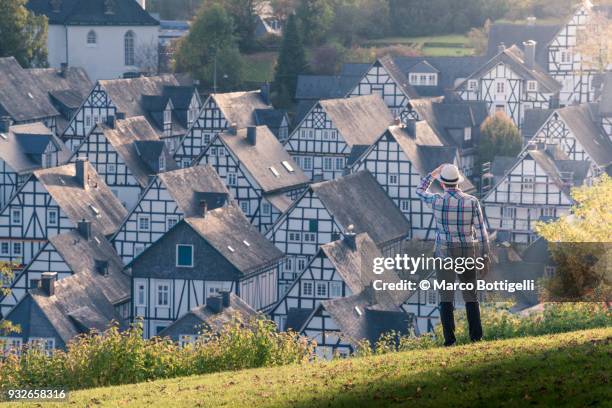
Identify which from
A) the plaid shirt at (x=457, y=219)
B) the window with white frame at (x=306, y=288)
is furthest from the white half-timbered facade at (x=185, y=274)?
the plaid shirt at (x=457, y=219)

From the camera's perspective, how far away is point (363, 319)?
158 ft

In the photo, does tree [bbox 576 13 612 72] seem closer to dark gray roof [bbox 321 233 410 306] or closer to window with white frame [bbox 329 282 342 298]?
dark gray roof [bbox 321 233 410 306]

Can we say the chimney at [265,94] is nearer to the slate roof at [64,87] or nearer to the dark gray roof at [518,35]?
→ the slate roof at [64,87]

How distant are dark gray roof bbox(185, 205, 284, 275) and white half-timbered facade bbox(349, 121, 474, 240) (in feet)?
32.9

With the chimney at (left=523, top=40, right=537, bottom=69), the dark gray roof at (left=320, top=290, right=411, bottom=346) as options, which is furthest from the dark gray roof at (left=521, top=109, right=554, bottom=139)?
the dark gray roof at (left=320, top=290, right=411, bottom=346)

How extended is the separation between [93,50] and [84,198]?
4322 centimetres

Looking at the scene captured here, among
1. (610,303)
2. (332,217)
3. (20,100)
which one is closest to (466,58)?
(20,100)

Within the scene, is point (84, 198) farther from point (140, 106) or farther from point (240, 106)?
point (140, 106)

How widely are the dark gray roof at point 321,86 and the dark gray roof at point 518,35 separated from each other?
33.9 feet

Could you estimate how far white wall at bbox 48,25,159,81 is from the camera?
10456 centimetres

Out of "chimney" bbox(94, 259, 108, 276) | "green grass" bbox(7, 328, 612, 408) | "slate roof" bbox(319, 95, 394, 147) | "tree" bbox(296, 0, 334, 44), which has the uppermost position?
"tree" bbox(296, 0, 334, 44)

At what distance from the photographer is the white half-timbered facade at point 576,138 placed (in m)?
79.6

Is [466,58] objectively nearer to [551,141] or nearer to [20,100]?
[551,141]

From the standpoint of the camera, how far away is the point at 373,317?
158 ft
